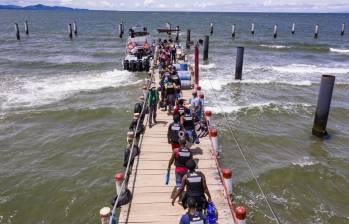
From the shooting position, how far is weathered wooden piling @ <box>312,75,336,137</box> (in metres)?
16.9

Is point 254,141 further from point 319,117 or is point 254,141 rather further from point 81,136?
point 81,136

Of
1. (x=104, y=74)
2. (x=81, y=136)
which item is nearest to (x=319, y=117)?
(x=81, y=136)

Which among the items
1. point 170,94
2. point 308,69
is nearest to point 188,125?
point 170,94

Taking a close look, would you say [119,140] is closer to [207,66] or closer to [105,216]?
[105,216]

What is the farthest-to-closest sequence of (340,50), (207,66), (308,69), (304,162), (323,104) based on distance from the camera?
(340,50) → (207,66) → (308,69) → (323,104) → (304,162)

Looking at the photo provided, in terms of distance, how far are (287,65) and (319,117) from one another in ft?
77.6

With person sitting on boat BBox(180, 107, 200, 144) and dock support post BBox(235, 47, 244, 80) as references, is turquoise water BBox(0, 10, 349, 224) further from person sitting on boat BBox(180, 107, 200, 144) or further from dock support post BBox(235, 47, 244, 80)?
person sitting on boat BBox(180, 107, 200, 144)

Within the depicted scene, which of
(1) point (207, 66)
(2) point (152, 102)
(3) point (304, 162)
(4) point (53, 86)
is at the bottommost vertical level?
(3) point (304, 162)

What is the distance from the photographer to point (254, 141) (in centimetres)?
1756

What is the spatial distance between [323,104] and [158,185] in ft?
38.1

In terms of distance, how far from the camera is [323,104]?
17469 mm

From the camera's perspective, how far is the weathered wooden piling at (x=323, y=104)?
1689 centimetres

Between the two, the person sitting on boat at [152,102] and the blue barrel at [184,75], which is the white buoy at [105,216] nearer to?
the person sitting on boat at [152,102]

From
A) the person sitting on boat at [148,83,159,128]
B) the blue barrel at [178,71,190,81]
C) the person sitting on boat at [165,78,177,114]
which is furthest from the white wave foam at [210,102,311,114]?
the person sitting on boat at [148,83,159,128]
